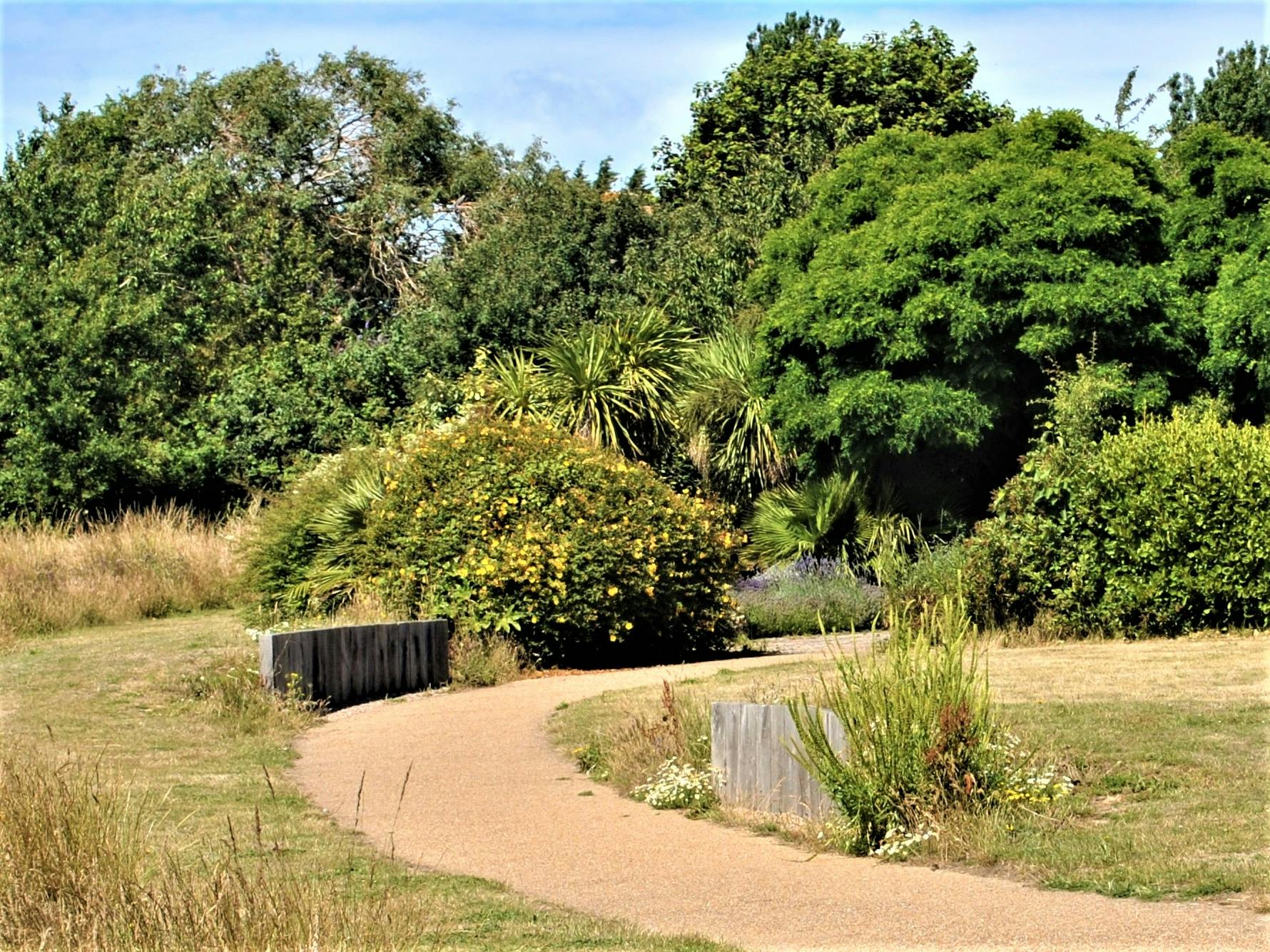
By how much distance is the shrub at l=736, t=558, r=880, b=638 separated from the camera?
2016 cm

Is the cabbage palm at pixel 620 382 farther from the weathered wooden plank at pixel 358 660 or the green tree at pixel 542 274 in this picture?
the weathered wooden plank at pixel 358 660

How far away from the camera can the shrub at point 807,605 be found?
20156mm

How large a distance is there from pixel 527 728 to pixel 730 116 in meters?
30.8

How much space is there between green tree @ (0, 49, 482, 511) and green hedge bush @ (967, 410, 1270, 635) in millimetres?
15747

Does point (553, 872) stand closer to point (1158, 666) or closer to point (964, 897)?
point (964, 897)

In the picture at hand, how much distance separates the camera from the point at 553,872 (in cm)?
827

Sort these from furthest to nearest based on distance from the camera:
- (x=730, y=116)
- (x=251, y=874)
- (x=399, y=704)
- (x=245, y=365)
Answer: (x=730, y=116) < (x=245, y=365) < (x=399, y=704) < (x=251, y=874)

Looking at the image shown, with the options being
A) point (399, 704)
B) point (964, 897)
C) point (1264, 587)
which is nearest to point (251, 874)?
point (964, 897)

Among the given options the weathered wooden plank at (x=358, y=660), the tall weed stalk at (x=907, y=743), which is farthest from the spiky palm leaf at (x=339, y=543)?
the tall weed stalk at (x=907, y=743)

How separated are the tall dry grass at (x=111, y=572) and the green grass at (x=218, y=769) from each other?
99 centimetres

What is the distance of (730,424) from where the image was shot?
987 inches

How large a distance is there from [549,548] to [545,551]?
0.15 ft

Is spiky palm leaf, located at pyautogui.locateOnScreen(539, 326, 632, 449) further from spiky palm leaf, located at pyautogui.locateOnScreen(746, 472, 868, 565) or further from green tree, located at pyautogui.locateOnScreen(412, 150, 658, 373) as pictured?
green tree, located at pyautogui.locateOnScreen(412, 150, 658, 373)

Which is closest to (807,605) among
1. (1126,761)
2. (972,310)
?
(972,310)
